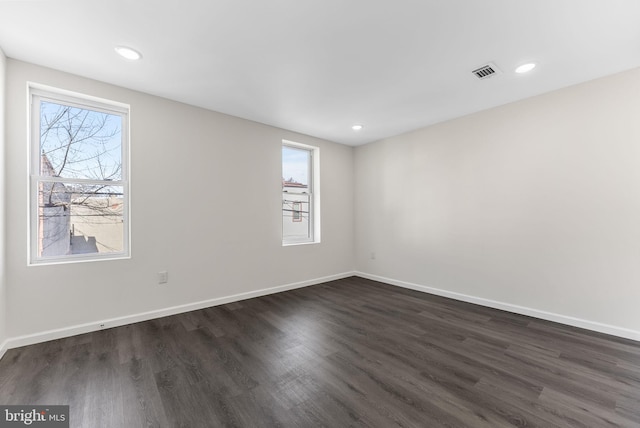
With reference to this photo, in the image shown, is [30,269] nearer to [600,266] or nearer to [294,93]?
[294,93]

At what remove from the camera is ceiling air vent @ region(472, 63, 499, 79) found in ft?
7.94

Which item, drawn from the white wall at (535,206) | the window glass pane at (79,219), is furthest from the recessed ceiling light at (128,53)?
the white wall at (535,206)

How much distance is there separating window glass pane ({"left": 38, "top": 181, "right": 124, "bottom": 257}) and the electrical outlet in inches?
19.4

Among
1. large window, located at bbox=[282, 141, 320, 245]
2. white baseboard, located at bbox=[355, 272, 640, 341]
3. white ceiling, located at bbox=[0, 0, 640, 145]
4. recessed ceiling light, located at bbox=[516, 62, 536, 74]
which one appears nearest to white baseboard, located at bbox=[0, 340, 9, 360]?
white ceiling, located at bbox=[0, 0, 640, 145]

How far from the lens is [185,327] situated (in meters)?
2.75

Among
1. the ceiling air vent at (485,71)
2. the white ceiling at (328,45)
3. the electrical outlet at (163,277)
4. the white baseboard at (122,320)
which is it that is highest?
the white ceiling at (328,45)

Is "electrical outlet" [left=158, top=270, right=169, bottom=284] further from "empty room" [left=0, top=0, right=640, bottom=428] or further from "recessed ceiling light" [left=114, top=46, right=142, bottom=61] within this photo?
"recessed ceiling light" [left=114, top=46, right=142, bottom=61]

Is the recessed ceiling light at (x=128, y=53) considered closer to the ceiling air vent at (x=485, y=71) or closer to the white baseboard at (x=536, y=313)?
the ceiling air vent at (x=485, y=71)

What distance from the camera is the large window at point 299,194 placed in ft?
14.4

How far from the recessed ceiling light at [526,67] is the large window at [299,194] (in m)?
3.02

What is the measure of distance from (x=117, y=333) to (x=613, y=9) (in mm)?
4920

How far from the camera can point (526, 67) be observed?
96.0 inches

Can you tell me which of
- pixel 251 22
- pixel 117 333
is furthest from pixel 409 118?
pixel 117 333

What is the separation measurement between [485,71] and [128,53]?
330cm
